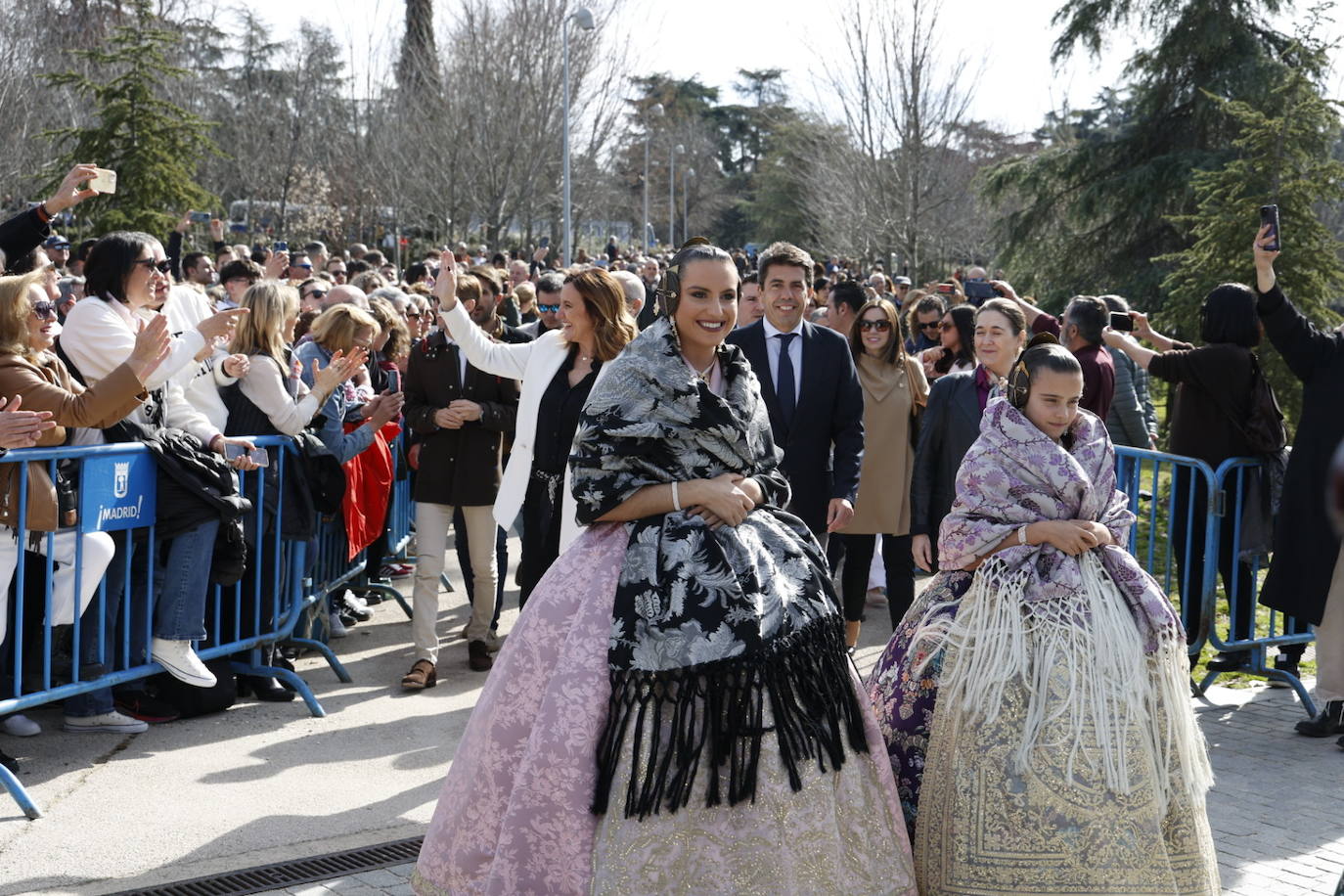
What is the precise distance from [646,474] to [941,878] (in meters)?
1.39

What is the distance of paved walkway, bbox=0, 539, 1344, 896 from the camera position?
14.1ft

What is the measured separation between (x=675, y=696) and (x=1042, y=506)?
141cm

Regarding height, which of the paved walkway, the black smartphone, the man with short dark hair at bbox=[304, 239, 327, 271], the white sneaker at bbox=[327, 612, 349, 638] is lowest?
the paved walkway

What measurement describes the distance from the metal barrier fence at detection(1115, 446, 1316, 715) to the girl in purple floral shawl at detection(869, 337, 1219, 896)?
2.41 meters

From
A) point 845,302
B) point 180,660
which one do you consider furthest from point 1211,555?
point 180,660

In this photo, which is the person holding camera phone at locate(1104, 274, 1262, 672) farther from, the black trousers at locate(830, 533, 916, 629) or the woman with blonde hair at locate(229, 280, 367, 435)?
the woman with blonde hair at locate(229, 280, 367, 435)

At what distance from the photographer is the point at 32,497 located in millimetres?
4785

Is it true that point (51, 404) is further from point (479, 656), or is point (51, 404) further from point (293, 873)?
point (479, 656)

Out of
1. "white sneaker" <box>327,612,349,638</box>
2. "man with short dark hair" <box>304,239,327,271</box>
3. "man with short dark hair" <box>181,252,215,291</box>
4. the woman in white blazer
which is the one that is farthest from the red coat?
"man with short dark hair" <box>304,239,327,271</box>

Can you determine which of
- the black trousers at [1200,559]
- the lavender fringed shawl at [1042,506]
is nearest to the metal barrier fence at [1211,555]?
the black trousers at [1200,559]

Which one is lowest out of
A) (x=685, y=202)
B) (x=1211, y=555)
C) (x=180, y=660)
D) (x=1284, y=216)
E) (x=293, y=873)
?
(x=293, y=873)

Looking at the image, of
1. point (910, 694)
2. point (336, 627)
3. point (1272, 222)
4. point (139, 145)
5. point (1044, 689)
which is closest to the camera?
point (1044, 689)

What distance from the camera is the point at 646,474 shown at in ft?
11.7

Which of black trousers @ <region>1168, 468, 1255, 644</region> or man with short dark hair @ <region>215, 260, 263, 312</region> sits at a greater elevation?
man with short dark hair @ <region>215, 260, 263, 312</region>
